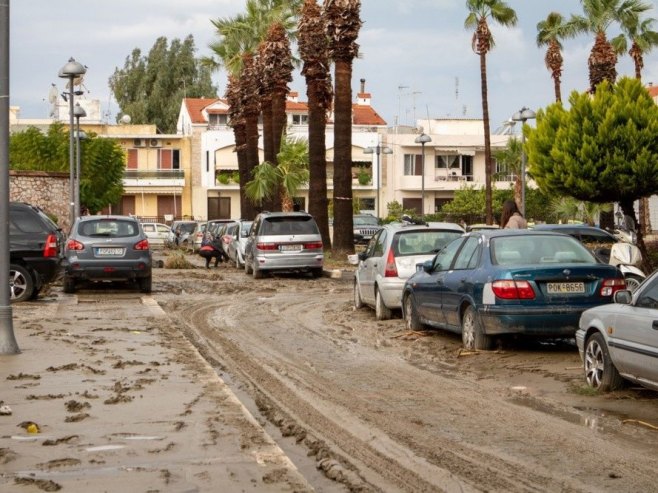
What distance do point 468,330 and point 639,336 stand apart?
4.46 m

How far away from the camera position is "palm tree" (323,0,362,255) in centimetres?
3625

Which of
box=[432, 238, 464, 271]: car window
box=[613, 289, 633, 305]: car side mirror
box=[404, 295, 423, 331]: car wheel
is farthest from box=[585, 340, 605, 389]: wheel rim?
box=[404, 295, 423, 331]: car wheel

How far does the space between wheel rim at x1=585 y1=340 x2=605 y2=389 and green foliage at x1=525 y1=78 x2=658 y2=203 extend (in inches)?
669

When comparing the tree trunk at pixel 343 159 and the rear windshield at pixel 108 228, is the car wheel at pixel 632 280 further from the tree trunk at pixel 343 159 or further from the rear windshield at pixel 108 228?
the tree trunk at pixel 343 159

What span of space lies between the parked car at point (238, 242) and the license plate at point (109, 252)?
1191 centimetres

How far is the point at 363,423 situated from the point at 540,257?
5.63 meters

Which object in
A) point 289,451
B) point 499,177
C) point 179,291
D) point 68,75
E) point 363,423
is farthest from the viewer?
point 499,177

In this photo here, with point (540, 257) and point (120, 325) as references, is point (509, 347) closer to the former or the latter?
point (540, 257)

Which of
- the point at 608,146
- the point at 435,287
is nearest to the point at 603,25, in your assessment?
the point at 608,146

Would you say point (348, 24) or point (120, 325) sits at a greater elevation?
point (348, 24)

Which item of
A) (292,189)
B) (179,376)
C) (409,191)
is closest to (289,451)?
(179,376)

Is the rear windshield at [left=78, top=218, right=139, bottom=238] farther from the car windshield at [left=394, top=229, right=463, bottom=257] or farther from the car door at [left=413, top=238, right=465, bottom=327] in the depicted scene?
the car door at [left=413, top=238, right=465, bottom=327]

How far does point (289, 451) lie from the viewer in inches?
325

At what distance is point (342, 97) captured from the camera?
36.1m
